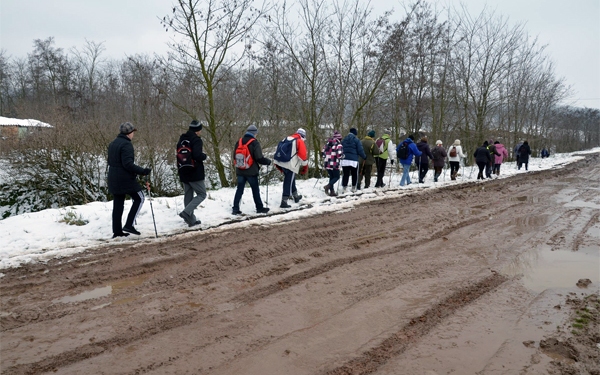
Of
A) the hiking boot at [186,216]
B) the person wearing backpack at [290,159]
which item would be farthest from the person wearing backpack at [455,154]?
the hiking boot at [186,216]

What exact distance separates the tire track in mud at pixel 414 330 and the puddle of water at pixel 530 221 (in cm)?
369

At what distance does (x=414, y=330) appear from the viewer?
384 cm

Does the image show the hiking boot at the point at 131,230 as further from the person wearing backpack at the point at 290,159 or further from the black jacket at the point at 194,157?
the person wearing backpack at the point at 290,159

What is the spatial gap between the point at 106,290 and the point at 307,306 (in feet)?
7.93

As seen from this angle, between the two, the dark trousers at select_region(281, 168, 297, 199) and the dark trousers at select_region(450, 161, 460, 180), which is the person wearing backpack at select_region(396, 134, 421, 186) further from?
the dark trousers at select_region(281, 168, 297, 199)

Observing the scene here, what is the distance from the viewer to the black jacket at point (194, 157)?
7496mm

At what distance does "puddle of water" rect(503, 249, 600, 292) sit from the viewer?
16.6 feet

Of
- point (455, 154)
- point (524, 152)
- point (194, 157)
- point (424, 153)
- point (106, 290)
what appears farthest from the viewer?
point (524, 152)

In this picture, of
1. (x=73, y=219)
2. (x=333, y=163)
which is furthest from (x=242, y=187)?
(x=333, y=163)

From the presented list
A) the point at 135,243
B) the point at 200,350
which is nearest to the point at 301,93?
the point at 135,243

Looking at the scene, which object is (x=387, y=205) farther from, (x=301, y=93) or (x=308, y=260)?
(x=301, y=93)

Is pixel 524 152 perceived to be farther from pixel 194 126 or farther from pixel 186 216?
pixel 186 216

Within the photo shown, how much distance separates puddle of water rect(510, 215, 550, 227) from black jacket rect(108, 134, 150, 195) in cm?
734

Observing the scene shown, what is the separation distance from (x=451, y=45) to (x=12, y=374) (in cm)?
2688
